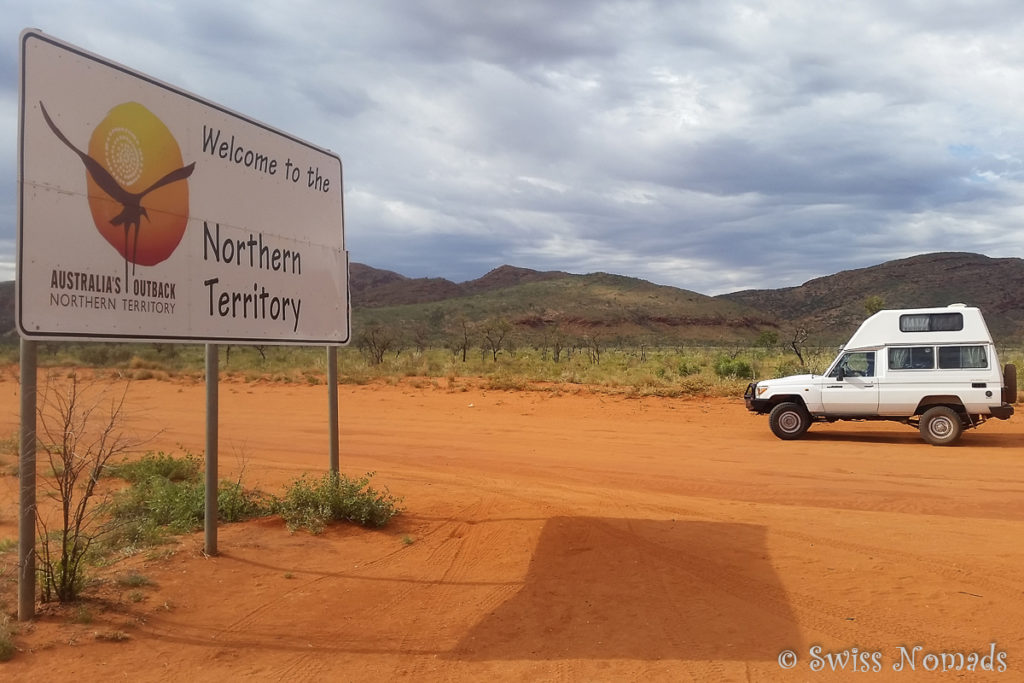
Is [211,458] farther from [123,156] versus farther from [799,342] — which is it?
[799,342]

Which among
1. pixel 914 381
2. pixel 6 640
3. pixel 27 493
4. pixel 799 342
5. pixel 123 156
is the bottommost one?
pixel 6 640

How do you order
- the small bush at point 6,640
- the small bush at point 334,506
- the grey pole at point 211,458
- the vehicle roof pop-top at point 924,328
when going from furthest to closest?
1. the vehicle roof pop-top at point 924,328
2. the small bush at point 334,506
3. the grey pole at point 211,458
4. the small bush at point 6,640

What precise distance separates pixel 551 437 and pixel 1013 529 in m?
8.75

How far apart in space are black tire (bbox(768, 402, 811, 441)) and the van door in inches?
18.0

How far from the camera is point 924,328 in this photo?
1476 cm

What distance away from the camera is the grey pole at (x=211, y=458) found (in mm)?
6461

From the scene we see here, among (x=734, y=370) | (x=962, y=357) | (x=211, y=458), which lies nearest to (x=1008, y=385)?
Answer: (x=962, y=357)

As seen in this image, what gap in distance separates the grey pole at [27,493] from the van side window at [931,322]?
14506 mm

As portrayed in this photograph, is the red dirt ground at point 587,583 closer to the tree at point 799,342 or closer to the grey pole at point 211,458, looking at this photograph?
the grey pole at point 211,458

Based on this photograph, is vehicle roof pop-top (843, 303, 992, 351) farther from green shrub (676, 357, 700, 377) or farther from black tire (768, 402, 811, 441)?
green shrub (676, 357, 700, 377)

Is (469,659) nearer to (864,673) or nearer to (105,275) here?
(864,673)

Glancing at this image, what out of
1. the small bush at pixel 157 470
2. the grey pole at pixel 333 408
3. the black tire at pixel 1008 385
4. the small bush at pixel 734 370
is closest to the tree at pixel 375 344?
the small bush at pixel 734 370

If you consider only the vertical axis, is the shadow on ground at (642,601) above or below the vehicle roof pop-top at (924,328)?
below

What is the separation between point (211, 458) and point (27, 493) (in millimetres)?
1709
